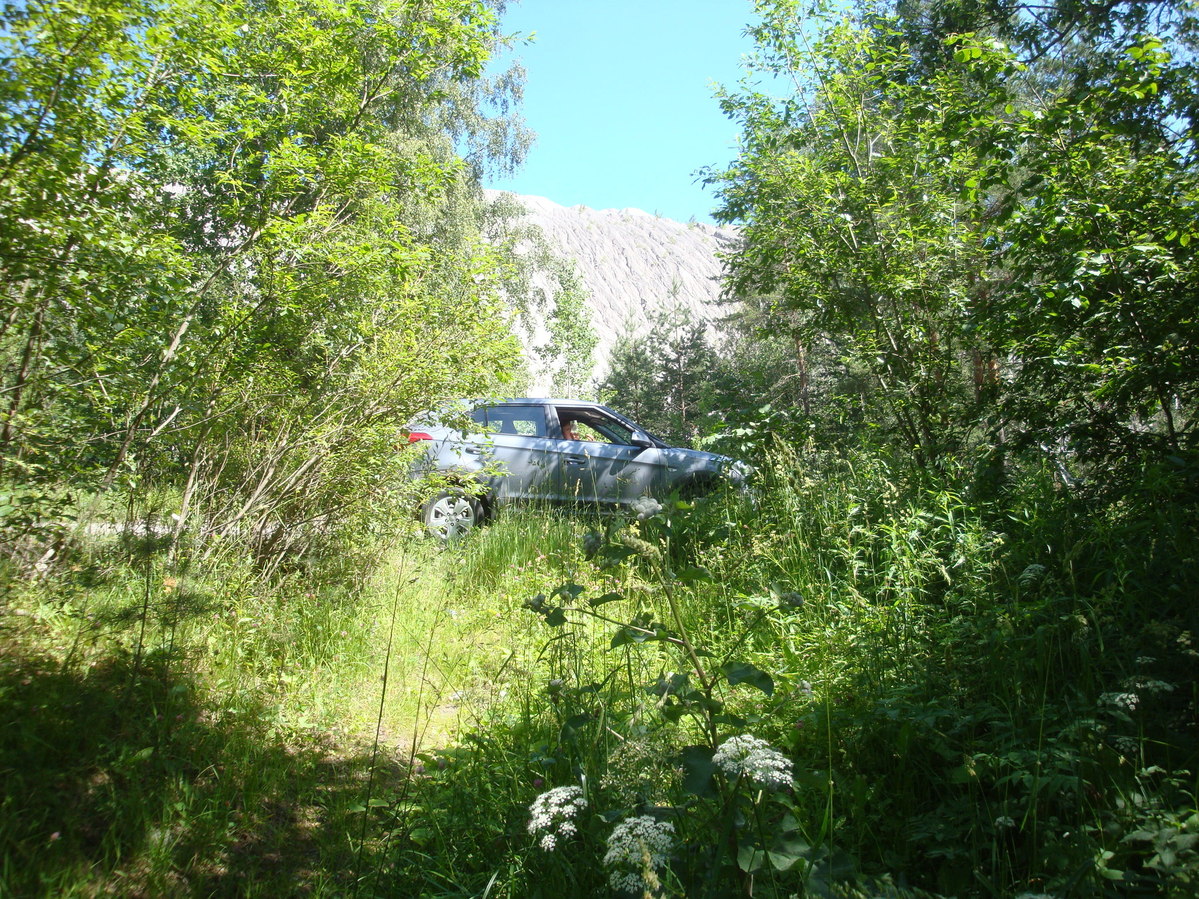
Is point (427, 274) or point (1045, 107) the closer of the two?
point (1045, 107)

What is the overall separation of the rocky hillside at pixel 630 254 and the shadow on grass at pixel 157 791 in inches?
2834

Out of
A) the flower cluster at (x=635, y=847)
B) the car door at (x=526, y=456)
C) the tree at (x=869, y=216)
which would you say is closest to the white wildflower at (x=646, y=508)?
the flower cluster at (x=635, y=847)

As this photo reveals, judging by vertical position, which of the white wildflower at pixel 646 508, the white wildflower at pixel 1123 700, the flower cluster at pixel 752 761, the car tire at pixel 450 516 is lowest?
the flower cluster at pixel 752 761

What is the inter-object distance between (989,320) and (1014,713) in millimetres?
2614

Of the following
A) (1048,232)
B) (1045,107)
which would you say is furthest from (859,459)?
(1045,107)

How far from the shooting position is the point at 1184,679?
2104 mm

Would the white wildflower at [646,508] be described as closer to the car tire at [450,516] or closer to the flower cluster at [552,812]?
the flower cluster at [552,812]

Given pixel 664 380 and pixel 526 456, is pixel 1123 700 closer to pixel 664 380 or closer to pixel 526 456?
pixel 526 456

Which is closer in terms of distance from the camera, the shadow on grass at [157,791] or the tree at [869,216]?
the shadow on grass at [157,791]

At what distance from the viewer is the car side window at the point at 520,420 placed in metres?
7.60

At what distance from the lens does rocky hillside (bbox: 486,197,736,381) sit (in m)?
83.6

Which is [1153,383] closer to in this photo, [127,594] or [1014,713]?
[1014,713]

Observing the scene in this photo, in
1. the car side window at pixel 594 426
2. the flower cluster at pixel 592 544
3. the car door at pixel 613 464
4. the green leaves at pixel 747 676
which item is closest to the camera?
the green leaves at pixel 747 676

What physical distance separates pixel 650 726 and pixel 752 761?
81 cm
